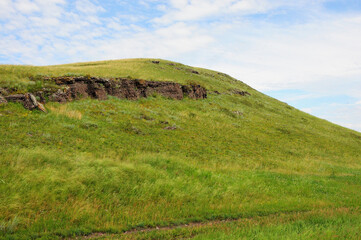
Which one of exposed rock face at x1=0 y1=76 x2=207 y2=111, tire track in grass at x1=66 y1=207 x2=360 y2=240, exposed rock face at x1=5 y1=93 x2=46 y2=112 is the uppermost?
exposed rock face at x1=0 y1=76 x2=207 y2=111

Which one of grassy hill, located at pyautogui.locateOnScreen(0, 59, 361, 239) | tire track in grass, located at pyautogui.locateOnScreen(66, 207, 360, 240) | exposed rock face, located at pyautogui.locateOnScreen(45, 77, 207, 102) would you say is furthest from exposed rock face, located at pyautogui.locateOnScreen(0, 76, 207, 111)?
tire track in grass, located at pyautogui.locateOnScreen(66, 207, 360, 240)

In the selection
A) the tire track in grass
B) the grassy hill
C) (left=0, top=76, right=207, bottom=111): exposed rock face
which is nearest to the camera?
the tire track in grass

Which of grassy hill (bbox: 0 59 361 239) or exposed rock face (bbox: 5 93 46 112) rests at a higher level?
exposed rock face (bbox: 5 93 46 112)

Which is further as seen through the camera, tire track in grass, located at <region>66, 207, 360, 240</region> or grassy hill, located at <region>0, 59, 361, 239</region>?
grassy hill, located at <region>0, 59, 361, 239</region>

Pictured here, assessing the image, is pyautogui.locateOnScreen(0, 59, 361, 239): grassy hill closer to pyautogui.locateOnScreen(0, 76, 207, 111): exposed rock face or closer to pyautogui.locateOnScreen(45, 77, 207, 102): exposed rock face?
pyautogui.locateOnScreen(0, 76, 207, 111): exposed rock face

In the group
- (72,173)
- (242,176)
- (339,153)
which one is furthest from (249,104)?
(72,173)

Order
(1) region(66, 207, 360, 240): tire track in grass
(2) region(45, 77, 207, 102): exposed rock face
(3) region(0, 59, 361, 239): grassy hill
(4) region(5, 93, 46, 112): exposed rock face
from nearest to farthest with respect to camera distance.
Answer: (1) region(66, 207, 360, 240): tire track in grass, (3) region(0, 59, 361, 239): grassy hill, (4) region(5, 93, 46, 112): exposed rock face, (2) region(45, 77, 207, 102): exposed rock face

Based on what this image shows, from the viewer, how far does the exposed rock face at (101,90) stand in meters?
17.8

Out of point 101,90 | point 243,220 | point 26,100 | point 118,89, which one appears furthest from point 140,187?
point 118,89

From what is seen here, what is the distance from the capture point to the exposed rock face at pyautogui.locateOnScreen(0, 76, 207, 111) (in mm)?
17764

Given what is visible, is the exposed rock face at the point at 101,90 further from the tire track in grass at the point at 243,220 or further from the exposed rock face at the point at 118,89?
the tire track in grass at the point at 243,220

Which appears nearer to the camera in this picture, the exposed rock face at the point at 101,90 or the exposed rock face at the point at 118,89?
the exposed rock face at the point at 101,90

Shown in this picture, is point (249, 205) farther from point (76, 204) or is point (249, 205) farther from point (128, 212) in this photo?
point (76, 204)

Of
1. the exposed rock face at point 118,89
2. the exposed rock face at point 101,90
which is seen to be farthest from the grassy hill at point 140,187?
Result: the exposed rock face at point 118,89
